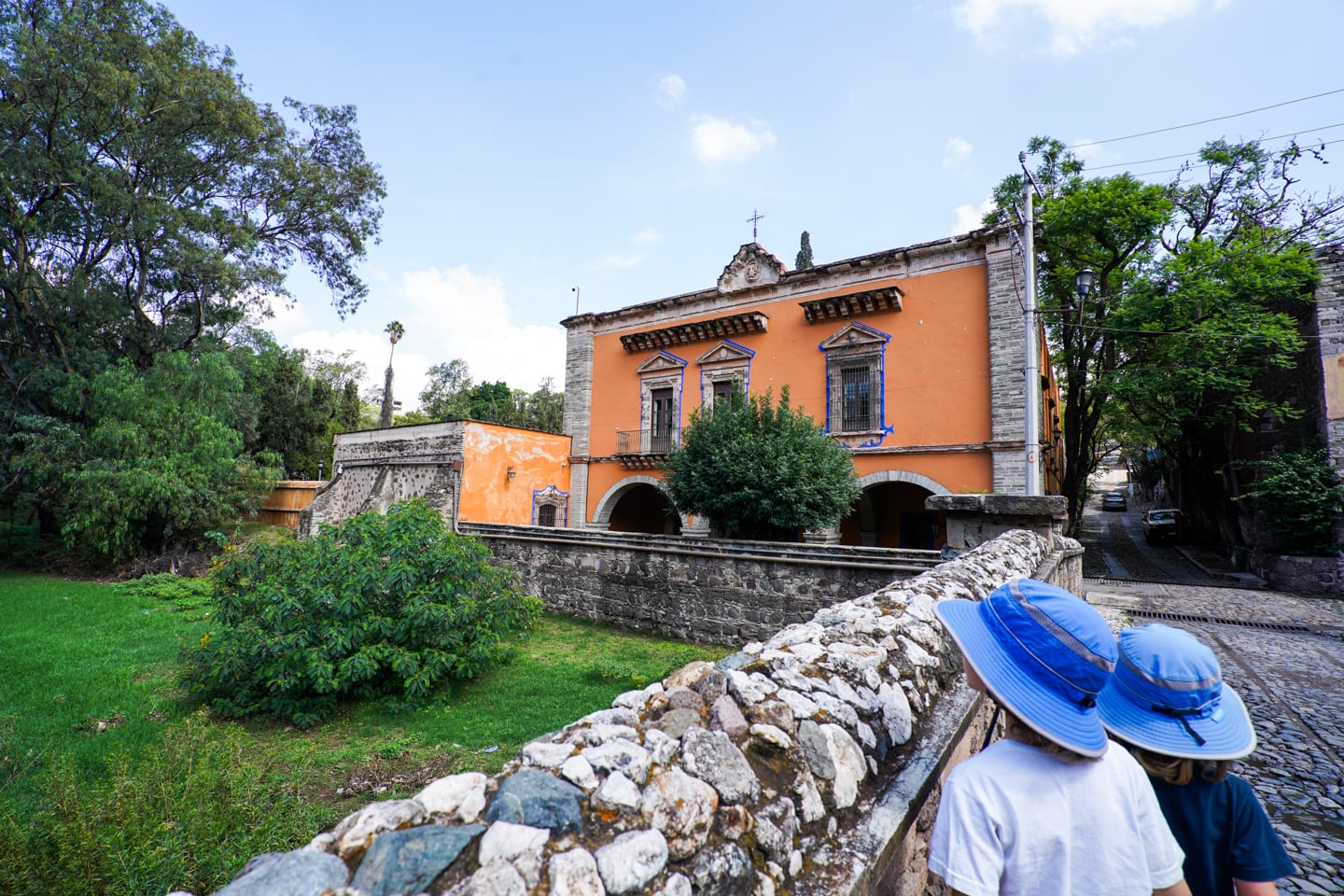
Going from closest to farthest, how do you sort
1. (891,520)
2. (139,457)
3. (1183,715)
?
(1183,715)
(139,457)
(891,520)

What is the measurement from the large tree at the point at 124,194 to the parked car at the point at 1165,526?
30689 mm

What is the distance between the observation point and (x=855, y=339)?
48.6 ft

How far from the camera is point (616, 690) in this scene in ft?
21.7

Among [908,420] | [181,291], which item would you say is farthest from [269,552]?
[181,291]

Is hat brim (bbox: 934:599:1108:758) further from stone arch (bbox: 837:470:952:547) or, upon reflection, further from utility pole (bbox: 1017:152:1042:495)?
stone arch (bbox: 837:470:952:547)

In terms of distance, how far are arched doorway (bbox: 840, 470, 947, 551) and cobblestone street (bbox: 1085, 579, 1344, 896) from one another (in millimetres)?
4369

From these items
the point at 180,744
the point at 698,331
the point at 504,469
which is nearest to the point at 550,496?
the point at 504,469

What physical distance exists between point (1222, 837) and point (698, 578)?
7564 millimetres

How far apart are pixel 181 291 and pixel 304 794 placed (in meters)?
18.6

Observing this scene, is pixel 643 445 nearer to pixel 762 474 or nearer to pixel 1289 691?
pixel 762 474

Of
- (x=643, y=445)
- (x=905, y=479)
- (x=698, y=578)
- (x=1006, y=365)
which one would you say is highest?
(x=1006, y=365)

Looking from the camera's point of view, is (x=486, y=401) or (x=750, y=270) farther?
(x=486, y=401)

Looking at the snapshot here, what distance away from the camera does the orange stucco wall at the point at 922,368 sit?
1320cm

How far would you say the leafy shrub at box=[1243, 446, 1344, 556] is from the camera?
12633 millimetres
